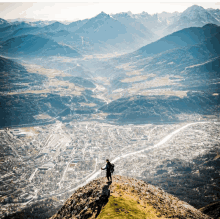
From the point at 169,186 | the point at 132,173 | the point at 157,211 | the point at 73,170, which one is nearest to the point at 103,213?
the point at 157,211

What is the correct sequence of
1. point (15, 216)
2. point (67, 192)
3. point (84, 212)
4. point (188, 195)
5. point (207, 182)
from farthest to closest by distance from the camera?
point (67, 192) < point (207, 182) < point (188, 195) < point (15, 216) < point (84, 212)

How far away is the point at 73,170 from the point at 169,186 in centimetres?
9892

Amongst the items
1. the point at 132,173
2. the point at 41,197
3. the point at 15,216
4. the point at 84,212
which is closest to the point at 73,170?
the point at 41,197

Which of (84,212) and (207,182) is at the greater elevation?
(84,212)

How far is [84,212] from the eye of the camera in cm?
3481

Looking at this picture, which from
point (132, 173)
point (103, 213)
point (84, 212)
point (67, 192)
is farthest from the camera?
point (132, 173)

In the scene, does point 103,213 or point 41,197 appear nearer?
point 103,213

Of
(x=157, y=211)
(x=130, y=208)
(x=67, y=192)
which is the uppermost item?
(x=130, y=208)

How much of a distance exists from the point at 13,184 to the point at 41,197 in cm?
3516

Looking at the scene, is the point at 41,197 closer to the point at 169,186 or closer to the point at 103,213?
the point at 169,186

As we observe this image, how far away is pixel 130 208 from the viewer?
3281cm

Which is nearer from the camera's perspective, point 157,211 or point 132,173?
point 157,211

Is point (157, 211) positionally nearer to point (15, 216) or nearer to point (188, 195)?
point (188, 195)

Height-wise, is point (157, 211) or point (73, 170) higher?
point (157, 211)
